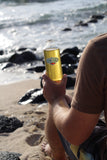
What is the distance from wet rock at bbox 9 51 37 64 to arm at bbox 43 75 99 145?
6242mm

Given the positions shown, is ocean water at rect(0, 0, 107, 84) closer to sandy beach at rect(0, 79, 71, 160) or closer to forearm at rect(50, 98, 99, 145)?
sandy beach at rect(0, 79, 71, 160)

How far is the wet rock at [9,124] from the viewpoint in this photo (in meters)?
3.40

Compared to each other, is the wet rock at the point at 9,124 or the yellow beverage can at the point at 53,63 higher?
the yellow beverage can at the point at 53,63

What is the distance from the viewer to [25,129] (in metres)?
3.38

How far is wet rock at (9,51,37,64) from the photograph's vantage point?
8283 mm

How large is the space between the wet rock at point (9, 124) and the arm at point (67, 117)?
4.77 ft

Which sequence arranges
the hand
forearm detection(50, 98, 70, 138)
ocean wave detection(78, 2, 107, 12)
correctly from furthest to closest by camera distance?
ocean wave detection(78, 2, 107, 12)
the hand
forearm detection(50, 98, 70, 138)

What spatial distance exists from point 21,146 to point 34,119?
2.43 feet

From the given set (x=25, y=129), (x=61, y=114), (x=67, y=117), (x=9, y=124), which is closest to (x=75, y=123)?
(x=67, y=117)

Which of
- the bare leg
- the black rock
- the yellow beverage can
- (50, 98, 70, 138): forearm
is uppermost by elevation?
the yellow beverage can

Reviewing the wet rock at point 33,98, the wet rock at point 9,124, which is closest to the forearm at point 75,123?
the wet rock at point 9,124

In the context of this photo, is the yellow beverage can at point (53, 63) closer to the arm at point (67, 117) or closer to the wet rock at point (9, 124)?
the arm at point (67, 117)

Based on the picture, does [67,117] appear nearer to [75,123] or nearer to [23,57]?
[75,123]

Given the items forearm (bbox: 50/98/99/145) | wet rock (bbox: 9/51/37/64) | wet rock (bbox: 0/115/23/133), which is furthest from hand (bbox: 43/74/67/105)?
wet rock (bbox: 9/51/37/64)
